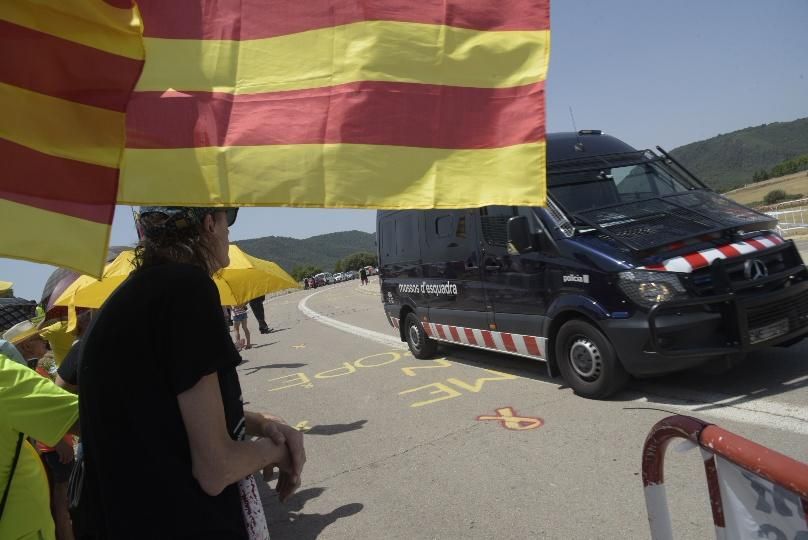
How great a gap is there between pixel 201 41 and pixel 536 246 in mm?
4933

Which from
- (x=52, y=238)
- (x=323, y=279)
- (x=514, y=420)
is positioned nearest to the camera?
(x=52, y=238)

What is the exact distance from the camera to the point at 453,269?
7.70m

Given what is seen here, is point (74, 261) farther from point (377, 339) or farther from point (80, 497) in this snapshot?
point (377, 339)

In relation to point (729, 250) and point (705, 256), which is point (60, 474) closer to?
point (705, 256)

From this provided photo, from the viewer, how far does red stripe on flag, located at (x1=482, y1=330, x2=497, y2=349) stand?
719cm

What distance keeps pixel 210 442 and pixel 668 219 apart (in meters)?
5.31

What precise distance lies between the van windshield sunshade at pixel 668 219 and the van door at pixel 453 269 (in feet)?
5.71

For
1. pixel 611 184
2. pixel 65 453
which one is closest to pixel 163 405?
pixel 65 453

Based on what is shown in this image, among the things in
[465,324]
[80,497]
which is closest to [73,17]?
[80,497]

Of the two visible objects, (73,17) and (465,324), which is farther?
(465,324)

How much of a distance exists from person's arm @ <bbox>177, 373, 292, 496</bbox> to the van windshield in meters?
5.00

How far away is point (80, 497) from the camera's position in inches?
66.5

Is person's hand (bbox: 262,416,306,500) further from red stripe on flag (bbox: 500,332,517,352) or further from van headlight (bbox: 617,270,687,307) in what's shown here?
red stripe on flag (bbox: 500,332,517,352)

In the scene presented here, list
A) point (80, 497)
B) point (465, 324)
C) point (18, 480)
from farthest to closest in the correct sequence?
point (465, 324)
point (18, 480)
point (80, 497)
